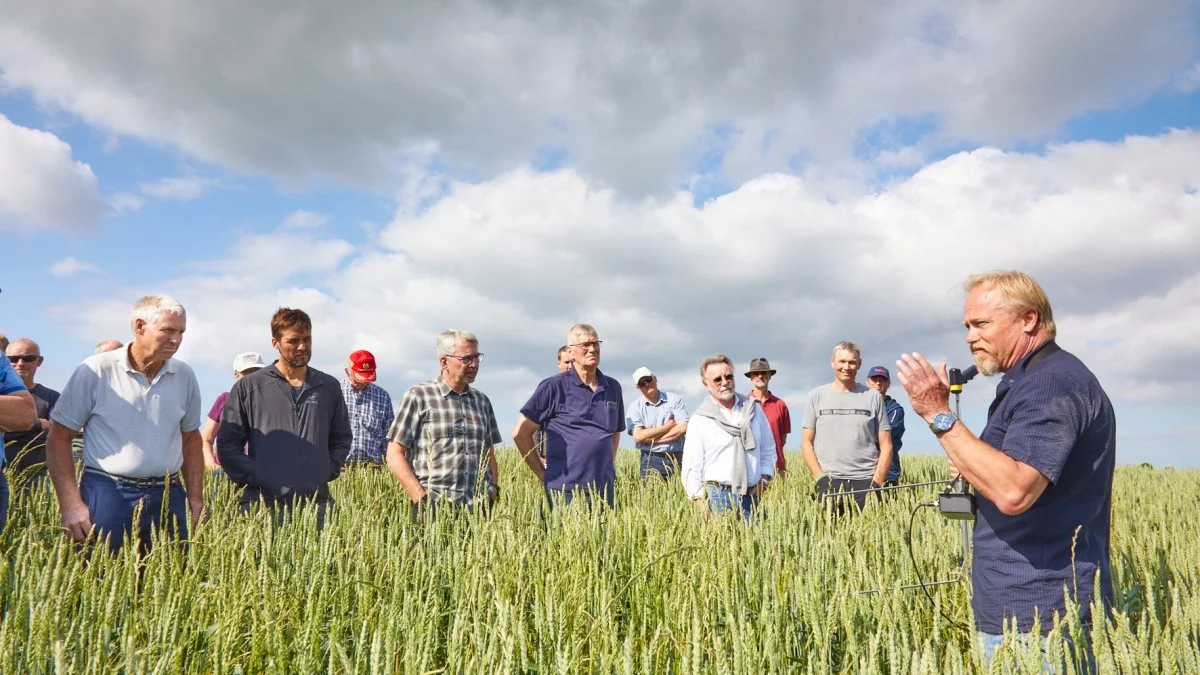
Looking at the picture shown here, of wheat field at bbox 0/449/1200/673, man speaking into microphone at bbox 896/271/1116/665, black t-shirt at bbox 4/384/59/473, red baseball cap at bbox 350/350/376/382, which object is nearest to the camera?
wheat field at bbox 0/449/1200/673

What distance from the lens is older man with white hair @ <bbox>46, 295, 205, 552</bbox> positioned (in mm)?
3656

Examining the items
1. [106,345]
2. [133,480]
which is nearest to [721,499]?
[133,480]

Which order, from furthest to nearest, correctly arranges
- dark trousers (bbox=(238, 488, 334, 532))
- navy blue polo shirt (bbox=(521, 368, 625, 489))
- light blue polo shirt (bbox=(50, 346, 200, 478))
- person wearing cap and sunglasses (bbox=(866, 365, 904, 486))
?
person wearing cap and sunglasses (bbox=(866, 365, 904, 486)), navy blue polo shirt (bbox=(521, 368, 625, 489)), dark trousers (bbox=(238, 488, 334, 532)), light blue polo shirt (bbox=(50, 346, 200, 478))

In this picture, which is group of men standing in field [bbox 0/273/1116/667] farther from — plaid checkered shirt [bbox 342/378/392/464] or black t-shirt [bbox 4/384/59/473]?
black t-shirt [bbox 4/384/59/473]

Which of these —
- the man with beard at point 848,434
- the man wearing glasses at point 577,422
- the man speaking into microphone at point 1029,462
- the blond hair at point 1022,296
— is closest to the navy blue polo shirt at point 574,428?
the man wearing glasses at point 577,422

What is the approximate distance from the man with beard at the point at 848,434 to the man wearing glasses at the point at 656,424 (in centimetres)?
182

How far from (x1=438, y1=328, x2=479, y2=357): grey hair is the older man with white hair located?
55.7 inches

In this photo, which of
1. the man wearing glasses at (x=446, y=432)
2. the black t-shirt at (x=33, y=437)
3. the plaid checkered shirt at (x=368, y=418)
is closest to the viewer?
the man wearing glasses at (x=446, y=432)

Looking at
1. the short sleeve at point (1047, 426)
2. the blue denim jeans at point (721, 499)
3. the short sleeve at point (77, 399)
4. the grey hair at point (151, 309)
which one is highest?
the grey hair at point (151, 309)

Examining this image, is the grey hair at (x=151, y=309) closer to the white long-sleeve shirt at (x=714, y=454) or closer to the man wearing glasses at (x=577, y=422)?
the man wearing glasses at (x=577, y=422)

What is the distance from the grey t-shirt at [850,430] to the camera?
6086mm

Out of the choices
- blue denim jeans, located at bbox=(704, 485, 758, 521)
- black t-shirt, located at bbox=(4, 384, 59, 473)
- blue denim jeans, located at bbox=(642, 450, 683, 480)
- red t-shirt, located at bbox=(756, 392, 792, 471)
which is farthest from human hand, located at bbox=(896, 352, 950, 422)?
black t-shirt, located at bbox=(4, 384, 59, 473)

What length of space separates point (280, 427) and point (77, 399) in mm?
972

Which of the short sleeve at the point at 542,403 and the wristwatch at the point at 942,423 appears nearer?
the wristwatch at the point at 942,423
